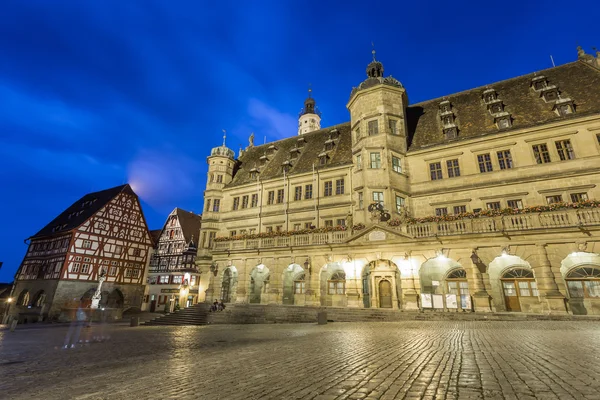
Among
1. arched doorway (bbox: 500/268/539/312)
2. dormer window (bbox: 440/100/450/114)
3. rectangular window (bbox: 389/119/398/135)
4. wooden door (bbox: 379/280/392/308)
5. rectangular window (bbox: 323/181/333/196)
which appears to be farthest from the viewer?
rectangular window (bbox: 323/181/333/196)

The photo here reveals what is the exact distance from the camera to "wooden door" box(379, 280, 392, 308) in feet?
77.6

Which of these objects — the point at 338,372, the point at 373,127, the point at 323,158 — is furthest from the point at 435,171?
the point at 338,372

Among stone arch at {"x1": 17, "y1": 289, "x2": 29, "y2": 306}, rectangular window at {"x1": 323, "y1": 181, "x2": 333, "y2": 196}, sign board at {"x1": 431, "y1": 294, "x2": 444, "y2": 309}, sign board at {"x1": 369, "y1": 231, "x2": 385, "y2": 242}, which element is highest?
rectangular window at {"x1": 323, "y1": 181, "x2": 333, "y2": 196}

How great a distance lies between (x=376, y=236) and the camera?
2362 cm

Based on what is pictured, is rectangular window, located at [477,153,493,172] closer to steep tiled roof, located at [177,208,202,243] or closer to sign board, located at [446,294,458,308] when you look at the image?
sign board, located at [446,294,458,308]

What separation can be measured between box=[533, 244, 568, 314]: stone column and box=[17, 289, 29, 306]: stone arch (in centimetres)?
6101

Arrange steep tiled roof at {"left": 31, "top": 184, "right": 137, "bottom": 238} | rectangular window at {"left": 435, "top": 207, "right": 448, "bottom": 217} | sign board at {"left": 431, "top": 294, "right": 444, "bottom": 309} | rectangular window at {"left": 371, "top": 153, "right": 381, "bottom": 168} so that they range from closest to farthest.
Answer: sign board at {"left": 431, "top": 294, "right": 444, "bottom": 309} < rectangular window at {"left": 435, "top": 207, "right": 448, "bottom": 217} < rectangular window at {"left": 371, "top": 153, "right": 381, "bottom": 168} < steep tiled roof at {"left": 31, "top": 184, "right": 137, "bottom": 238}

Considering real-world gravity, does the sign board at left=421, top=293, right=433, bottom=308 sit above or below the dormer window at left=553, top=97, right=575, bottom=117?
below

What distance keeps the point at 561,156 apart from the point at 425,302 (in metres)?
15.6

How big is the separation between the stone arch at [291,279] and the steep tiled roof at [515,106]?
15.7 m

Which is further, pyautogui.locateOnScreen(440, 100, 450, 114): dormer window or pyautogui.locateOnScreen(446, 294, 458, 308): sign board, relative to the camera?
pyautogui.locateOnScreen(440, 100, 450, 114): dormer window

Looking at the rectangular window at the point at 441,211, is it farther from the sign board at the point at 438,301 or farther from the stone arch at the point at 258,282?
the stone arch at the point at 258,282

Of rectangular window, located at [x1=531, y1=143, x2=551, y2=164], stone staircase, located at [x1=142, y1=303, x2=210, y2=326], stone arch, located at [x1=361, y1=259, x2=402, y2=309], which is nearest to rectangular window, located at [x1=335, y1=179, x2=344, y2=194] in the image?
stone arch, located at [x1=361, y1=259, x2=402, y2=309]

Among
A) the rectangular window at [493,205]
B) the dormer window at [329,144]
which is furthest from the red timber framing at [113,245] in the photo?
the rectangular window at [493,205]
